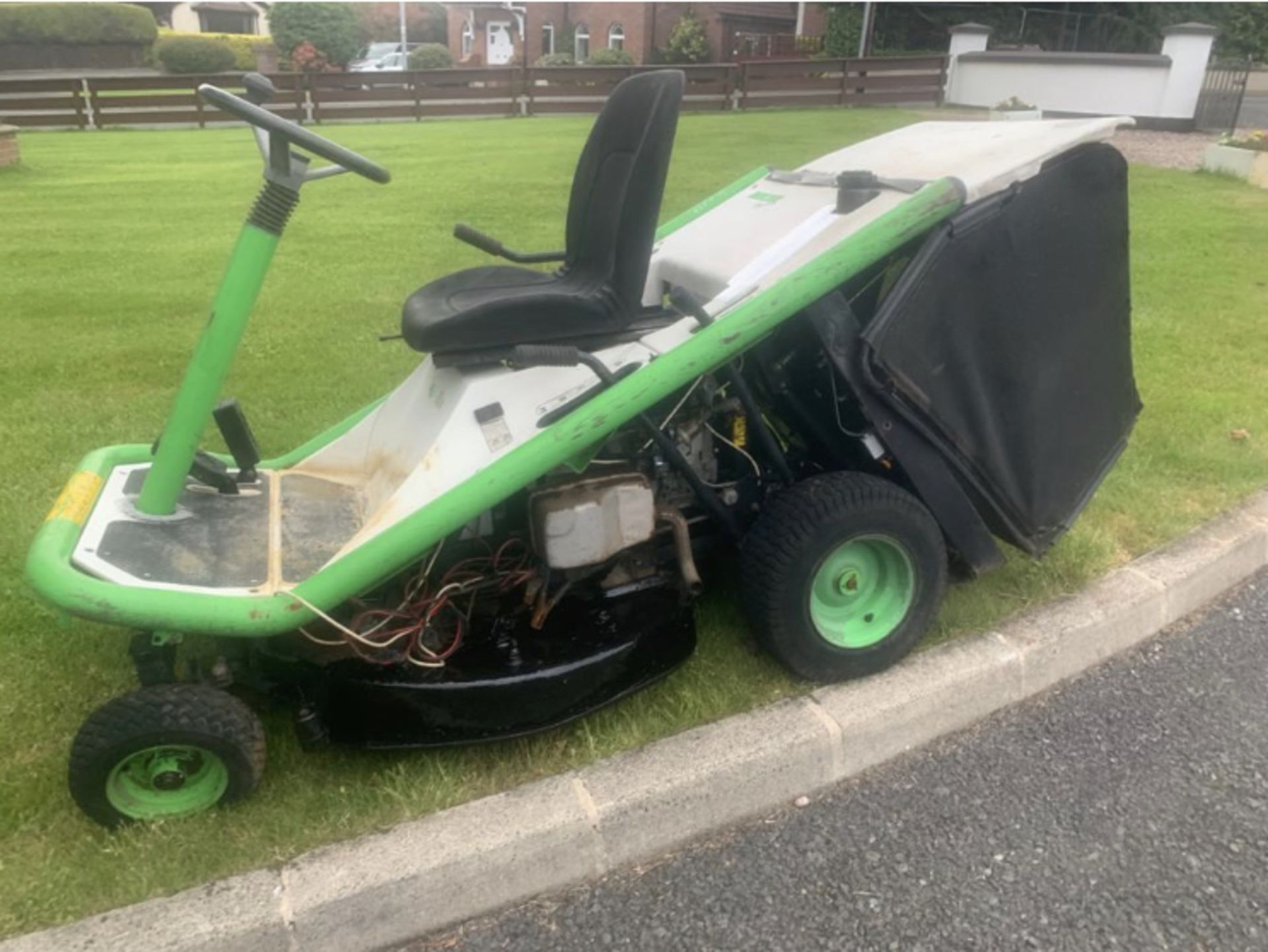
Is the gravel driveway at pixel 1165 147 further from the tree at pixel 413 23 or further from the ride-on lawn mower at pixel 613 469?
the tree at pixel 413 23

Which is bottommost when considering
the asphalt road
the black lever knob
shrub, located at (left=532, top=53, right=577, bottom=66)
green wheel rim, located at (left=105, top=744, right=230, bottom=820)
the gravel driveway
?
shrub, located at (left=532, top=53, right=577, bottom=66)

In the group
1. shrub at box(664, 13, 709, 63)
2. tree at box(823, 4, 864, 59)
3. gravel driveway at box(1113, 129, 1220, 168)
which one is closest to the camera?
gravel driveway at box(1113, 129, 1220, 168)

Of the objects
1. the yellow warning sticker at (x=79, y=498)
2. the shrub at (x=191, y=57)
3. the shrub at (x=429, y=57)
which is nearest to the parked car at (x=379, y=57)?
the shrub at (x=429, y=57)

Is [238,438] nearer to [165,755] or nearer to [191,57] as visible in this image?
[165,755]

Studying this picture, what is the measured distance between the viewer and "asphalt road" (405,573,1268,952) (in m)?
2.11

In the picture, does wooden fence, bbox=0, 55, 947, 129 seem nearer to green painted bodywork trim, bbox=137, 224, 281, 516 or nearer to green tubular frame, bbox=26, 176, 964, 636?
green painted bodywork trim, bbox=137, 224, 281, 516

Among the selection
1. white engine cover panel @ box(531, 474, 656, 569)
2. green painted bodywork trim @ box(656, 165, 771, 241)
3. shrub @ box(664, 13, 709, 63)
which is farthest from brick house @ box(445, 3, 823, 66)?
white engine cover panel @ box(531, 474, 656, 569)

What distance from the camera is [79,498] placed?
8.48ft

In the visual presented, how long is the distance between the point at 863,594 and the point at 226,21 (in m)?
67.4

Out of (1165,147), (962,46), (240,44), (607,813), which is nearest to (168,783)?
(607,813)

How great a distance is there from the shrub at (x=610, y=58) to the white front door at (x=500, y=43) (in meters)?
14.4

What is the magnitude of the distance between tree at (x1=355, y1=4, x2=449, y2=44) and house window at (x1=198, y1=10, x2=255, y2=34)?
33.6 ft

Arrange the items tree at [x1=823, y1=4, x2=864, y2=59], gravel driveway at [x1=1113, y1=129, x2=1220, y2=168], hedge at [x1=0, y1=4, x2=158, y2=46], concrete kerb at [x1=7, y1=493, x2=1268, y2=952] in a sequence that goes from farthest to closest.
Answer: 1. hedge at [x1=0, y1=4, x2=158, y2=46]
2. tree at [x1=823, y1=4, x2=864, y2=59]
3. gravel driveway at [x1=1113, y1=129, x2=1220, y2=168]
4. concrete kerb at [x1=7, y1=493, x2=1268, y2=952]

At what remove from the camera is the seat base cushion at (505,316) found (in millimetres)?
2654
